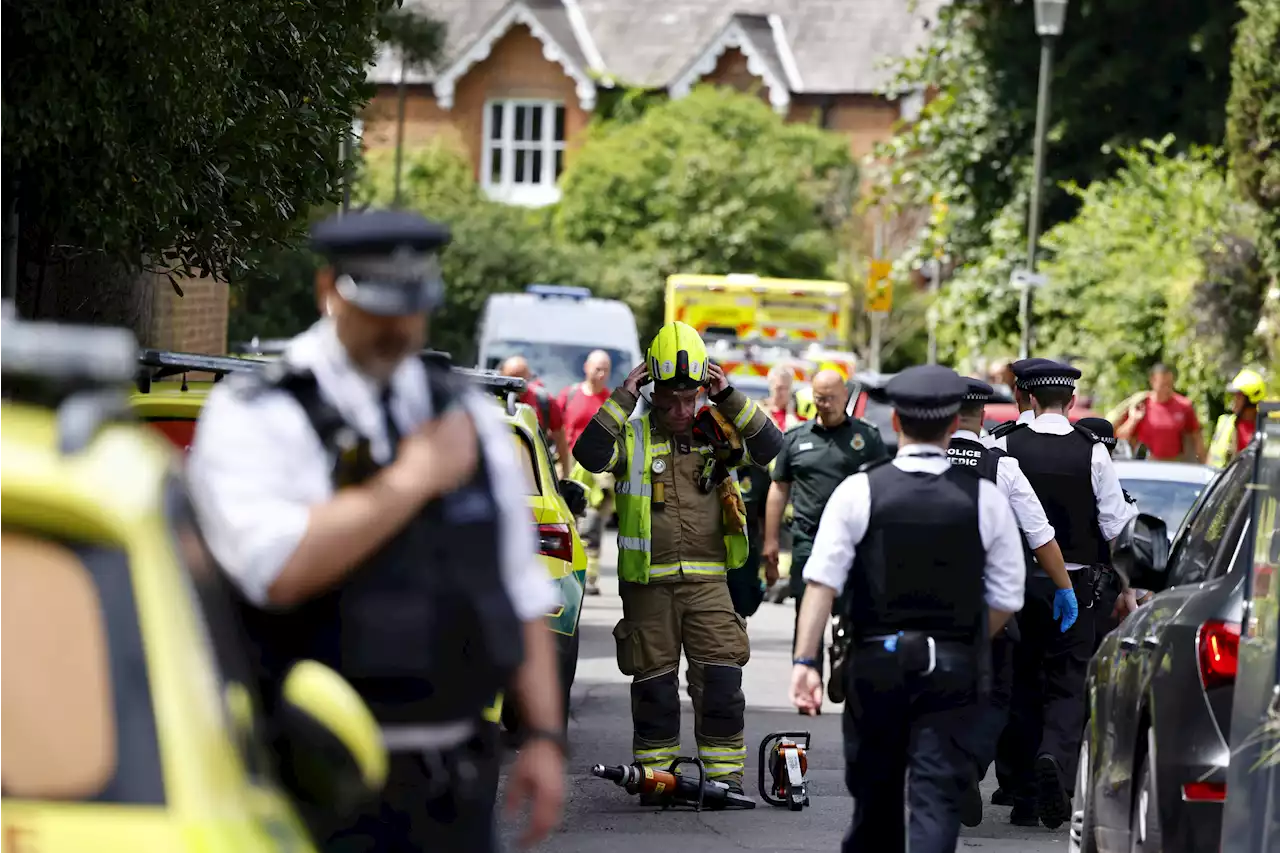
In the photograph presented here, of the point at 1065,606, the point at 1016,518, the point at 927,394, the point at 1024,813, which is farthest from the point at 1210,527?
the point at 1024,813

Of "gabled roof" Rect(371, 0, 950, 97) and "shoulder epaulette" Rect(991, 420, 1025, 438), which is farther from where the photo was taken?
"gabled roof" Rect(371, 0, 950, 97)

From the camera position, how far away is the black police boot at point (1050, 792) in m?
9.76

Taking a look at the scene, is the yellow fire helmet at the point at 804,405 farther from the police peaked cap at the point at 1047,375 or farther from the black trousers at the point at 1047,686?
the black trousers at the point at 1047,686

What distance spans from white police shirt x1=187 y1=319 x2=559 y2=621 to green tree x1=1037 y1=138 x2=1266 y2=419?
21.7 meters

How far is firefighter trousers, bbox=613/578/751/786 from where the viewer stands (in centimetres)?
984

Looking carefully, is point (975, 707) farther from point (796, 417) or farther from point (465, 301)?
point (465, 301)

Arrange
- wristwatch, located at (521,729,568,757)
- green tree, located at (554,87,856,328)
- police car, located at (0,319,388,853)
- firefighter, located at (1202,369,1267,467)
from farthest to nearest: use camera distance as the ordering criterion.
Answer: green tree, located at (554,87,856,328) < firefighter, located at (1202,369,1267,467) < wristwatch, located at (521,729,568,757) < police car, located at (0,319,388,853)

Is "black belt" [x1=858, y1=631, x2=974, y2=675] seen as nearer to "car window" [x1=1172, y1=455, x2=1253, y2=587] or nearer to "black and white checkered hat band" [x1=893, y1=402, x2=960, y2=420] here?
"black and white checkered hat band" [x1=893, y1=402, x2=960, y2=420]

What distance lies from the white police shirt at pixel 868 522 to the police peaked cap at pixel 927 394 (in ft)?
0.32

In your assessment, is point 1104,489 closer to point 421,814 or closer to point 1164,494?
point 1164,494

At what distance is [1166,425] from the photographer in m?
20.1

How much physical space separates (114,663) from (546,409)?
47.8ft

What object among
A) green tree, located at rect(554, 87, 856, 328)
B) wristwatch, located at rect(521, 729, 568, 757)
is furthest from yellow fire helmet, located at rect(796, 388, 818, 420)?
green tree, located at rect(554, 87, 856, 328)

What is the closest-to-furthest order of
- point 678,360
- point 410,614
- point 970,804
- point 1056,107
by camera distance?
point 410,614, point 970,804, point 678,360, point 1056,107
